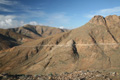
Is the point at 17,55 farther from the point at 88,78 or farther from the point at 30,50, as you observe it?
the point at 88,78

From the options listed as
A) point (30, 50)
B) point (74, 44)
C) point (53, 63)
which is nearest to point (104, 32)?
point (74, 44)

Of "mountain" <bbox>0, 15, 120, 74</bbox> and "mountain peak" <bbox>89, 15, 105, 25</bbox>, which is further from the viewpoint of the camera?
"mountain peak" <bbox>89, 15, 105, 25</bbox>

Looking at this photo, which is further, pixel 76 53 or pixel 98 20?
pixel 98 20

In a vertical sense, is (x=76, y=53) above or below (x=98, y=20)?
below

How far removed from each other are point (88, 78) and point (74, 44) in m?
33.2

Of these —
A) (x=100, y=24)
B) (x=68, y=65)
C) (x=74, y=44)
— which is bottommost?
(x=68, y=65)

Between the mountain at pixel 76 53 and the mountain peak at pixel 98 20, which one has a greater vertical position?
the mountain peak at pixel 98 20

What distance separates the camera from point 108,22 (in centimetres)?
4769

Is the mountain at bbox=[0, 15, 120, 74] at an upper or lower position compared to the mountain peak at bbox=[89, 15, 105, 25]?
lower

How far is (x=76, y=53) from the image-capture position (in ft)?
136

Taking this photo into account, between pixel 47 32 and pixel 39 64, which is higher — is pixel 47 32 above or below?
above

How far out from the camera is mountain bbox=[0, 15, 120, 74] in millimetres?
35594

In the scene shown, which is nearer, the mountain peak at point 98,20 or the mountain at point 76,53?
the mountain at point 76,53

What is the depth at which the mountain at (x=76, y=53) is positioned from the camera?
35.6 m
